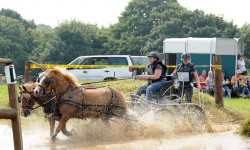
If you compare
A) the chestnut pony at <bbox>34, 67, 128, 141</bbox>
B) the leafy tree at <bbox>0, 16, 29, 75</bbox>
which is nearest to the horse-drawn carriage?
the chestnut pony at <bbox>34, 67, 128, 141</bbox>

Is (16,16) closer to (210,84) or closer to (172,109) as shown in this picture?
(210,84)

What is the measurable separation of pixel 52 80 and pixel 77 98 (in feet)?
2.04

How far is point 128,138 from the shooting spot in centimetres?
1205

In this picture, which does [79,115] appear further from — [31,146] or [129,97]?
[129,97]

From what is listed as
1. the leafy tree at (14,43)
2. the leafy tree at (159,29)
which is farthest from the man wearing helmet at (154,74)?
the leafy tree at (14,43)

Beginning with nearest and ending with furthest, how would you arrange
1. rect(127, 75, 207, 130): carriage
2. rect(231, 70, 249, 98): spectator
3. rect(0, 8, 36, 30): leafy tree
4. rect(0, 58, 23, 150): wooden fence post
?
rect(0, 58, 23, 150): wooden fence post, rect(127, 75, 207, 130): carriage, rect(231, 70, 249, 98): spectator, rect(0, 8, 36, 30): leafy tree

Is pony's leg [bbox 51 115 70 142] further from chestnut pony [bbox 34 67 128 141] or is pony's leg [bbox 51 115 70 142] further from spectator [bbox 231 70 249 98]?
spectator [bbox 231 70 249 98]

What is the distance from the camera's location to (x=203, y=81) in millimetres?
20922

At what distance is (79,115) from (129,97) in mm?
2328

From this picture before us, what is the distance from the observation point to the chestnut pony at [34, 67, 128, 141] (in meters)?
11.6

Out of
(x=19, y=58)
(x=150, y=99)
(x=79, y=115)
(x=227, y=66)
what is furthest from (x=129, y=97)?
(x=19, y=58)

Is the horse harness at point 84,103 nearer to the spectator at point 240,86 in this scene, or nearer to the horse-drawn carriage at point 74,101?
the horse-drawn carriage at point 74,101

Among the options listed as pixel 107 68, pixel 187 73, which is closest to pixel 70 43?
pixel 107 68

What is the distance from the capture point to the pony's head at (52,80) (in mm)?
11508
